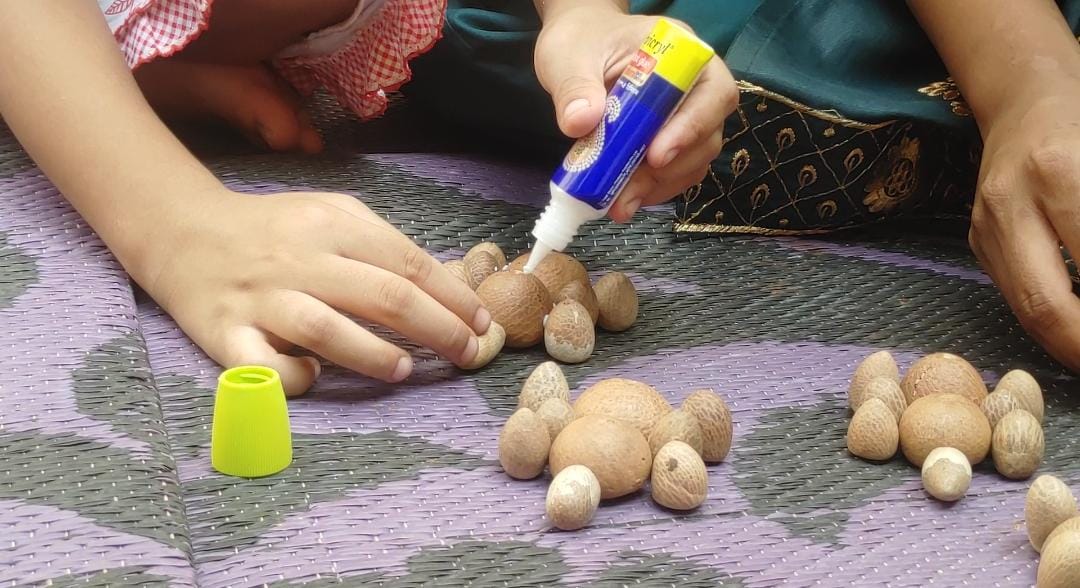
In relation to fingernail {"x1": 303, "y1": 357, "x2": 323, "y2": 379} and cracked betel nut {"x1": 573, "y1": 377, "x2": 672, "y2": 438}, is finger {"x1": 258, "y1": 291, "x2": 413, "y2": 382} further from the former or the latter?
cracked betel nut {"x1": 573, "y1": 377, "x2": 672, "y2": 438}

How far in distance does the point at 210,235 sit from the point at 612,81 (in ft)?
0.95

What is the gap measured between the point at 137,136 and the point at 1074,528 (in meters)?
0.62

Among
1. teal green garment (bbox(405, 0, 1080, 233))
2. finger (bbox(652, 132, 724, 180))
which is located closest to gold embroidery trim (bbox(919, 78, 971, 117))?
teal green garment (bbox(405, 0, 1080, 233))

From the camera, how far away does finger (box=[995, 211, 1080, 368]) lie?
0.74 meters

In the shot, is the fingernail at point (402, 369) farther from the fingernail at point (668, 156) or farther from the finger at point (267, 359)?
the fingernail at point (668, 156)

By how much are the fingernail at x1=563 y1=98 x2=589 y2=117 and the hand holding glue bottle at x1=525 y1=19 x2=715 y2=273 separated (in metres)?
0.02

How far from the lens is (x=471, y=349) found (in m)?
0.70

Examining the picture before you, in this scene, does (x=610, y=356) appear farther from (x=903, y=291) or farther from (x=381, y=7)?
(x=381, y=7)

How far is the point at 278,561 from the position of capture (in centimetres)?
52

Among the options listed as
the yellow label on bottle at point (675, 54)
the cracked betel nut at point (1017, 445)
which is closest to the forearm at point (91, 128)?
the yellow label on bottle at point (675, 54)

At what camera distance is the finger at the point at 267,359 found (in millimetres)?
647

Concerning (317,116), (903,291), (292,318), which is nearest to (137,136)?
(292,318)

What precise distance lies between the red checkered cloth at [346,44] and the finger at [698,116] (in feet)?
1.00

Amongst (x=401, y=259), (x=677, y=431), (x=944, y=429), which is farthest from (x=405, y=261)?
(x=944, y=429)
